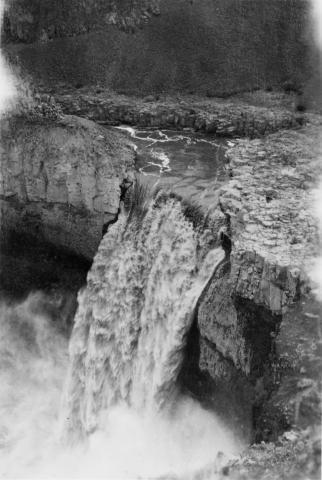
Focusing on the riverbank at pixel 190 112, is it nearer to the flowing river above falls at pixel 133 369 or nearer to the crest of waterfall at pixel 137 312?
the flowing river above falls at pixel 133 369

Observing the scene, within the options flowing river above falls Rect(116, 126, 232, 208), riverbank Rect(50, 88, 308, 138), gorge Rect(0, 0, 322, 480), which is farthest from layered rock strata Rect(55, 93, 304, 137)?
flowing river above falls Rect(116, 126, 232, 208)

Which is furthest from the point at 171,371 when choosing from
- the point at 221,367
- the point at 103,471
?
the point at 103,471

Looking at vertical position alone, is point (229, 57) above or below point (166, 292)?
above

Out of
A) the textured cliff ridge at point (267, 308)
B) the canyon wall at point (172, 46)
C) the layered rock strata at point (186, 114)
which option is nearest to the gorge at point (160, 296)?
the textured cliff ridge at point (267, 308)

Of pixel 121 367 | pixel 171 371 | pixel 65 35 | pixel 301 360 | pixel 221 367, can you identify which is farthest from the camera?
pixel 65 35

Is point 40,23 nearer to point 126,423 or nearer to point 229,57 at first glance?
point 229,57
